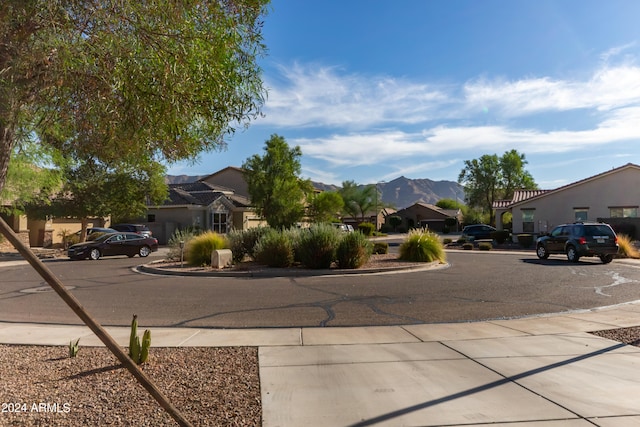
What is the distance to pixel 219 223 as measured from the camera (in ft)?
146

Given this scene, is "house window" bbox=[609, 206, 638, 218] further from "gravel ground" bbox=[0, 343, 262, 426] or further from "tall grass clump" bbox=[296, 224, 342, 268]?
"gravel ground" bbox=[0, 343, 262, 426]

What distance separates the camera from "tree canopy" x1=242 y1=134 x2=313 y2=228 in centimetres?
3647

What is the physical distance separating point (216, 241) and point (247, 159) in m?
18.3

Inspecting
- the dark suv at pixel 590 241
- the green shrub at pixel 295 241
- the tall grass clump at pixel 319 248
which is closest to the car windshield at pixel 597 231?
the dark suv at pixel 590 241

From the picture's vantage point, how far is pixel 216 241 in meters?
20.0

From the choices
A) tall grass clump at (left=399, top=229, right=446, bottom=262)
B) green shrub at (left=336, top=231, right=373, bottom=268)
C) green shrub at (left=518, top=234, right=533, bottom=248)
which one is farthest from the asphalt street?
green shrub at (left=518, top=234, right=533, bottom=248)

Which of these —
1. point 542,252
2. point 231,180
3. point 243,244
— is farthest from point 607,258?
point 231,180

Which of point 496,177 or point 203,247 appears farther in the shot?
point 496,177

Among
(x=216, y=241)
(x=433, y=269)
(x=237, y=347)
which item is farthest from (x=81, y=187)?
(x=237, y=347)

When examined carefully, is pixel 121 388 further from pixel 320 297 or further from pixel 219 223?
pixel 219 223

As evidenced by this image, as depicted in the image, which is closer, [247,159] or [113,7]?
[113,7]

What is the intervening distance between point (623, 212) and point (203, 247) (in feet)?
102

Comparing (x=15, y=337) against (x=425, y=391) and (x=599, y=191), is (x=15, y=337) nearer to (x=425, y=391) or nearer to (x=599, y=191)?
(x=425, y=391)

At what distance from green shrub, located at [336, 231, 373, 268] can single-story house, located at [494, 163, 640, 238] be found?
24063mm
